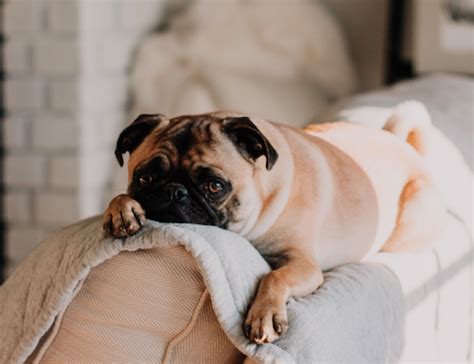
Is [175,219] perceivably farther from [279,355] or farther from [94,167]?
[94,167]

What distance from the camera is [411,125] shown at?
75.5 inches

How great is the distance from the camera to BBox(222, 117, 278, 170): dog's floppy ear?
1322 millimetres

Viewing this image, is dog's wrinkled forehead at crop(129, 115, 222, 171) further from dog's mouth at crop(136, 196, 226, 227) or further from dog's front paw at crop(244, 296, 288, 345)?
dog's front paw at crop(244, 296, 288, 345)

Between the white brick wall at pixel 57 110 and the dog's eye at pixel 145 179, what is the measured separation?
5.15ft

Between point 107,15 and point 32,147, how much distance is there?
0.48m

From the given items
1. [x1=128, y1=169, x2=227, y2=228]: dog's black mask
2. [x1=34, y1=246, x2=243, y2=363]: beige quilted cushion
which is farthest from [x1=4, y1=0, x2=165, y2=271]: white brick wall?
[x1=34, y1=246, x2=243, y2=363]: beige quilted cushion

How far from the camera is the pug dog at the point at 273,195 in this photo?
1292mm

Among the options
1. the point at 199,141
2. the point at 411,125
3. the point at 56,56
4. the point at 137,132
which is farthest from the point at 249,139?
the point at 56,56

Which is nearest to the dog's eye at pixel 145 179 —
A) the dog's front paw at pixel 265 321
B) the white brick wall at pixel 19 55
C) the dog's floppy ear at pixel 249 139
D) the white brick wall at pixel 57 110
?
the dog's floppy ear at pixel 249 139

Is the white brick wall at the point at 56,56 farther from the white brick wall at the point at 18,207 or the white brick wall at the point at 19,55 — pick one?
the white brick wall at the point at 18,207

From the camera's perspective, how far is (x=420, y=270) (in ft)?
5.37

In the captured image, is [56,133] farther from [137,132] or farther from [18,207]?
[137,132]

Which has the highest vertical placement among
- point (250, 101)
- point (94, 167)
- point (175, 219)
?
point (175, 219)

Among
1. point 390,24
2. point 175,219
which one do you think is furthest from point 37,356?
point 390,24
